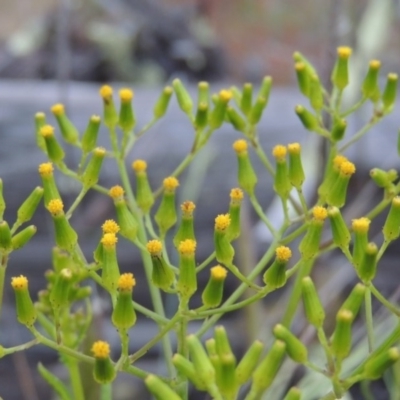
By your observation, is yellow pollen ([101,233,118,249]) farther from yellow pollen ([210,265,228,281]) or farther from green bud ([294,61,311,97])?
green bud ([294,61,311,97])

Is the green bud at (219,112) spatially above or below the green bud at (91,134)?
above

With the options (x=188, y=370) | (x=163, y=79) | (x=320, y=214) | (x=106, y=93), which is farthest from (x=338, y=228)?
(x=163, y=79)

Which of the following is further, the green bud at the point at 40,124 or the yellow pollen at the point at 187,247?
the green bud at the point at 40,124

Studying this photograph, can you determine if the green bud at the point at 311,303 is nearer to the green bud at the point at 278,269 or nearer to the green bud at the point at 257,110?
the green bud at the point at 278,269

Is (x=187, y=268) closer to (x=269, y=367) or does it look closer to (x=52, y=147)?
(x=269, y=367)

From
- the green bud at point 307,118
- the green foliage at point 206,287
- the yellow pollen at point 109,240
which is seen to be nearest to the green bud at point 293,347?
the green foliage at point 206,287

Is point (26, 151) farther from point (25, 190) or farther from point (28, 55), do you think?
point (28, 55)

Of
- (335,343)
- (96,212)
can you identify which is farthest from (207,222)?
(335,343)
